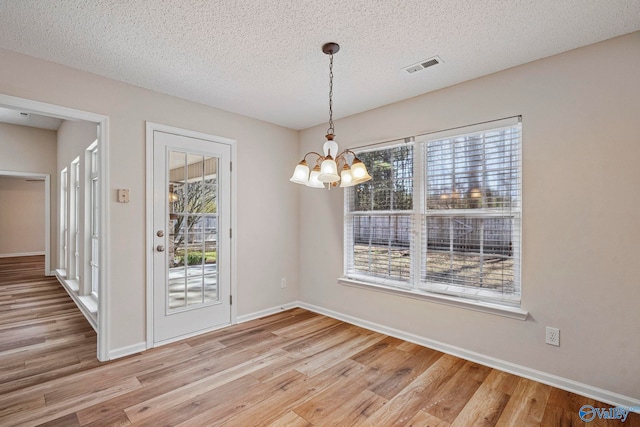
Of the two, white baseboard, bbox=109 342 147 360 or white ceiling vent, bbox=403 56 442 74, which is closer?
white ceiling vent, bbox=403 56 442 74

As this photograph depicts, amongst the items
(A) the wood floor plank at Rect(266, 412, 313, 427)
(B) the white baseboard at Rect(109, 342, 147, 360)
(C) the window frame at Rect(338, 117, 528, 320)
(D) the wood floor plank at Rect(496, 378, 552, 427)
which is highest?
(C) the window frame at Rect(338, 117, 528, 320)

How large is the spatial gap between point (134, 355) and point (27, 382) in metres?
0.74

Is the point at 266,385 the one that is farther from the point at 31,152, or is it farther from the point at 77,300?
the point at 31,152

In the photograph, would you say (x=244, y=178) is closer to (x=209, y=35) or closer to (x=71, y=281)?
(x=209, y=35)

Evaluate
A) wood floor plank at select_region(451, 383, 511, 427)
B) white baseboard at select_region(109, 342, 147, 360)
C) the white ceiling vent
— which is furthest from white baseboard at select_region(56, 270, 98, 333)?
the white ceiling vent

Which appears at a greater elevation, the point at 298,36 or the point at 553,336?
the point at 298,36

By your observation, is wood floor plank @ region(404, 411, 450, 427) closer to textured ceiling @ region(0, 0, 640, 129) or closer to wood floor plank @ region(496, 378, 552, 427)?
wood floor plank @ region(496, 378, 552, 427)

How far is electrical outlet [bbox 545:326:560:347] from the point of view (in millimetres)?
2410

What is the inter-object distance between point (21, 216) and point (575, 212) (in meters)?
12.2

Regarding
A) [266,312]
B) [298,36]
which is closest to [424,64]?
[298,36]

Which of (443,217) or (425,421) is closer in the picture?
(425,421)

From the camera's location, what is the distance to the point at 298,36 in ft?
7.23

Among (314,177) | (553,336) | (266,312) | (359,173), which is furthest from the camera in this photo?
(266,312)

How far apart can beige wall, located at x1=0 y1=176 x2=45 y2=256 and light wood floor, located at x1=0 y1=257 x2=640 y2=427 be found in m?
7.20
